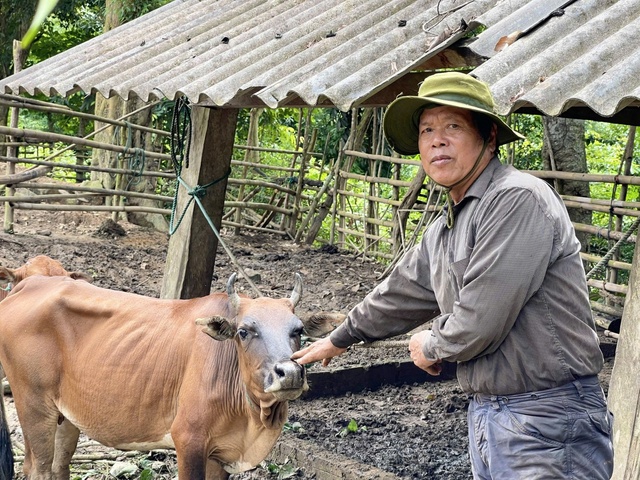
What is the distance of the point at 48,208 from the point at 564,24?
29.7 ft

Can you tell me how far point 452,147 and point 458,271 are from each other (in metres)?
0.41

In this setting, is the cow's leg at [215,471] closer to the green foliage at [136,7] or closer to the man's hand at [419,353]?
the man's hand at [419,353]

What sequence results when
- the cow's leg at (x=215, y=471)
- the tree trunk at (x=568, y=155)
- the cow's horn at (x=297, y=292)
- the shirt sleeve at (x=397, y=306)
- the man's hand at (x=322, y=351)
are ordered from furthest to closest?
the tree trunk at (x=568, y=155)
the cow's leg at (x=215, y=471)
the cow's horn at (x=297, y=292)
the man's hand at (x=322, y=351)
the shirt sleeve at (x=397, y=306)

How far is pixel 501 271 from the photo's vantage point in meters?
2.66

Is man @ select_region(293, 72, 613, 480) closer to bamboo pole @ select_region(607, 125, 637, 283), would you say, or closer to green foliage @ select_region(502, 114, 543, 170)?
bamboo pole @ select_region(607, 125, 637, 283)

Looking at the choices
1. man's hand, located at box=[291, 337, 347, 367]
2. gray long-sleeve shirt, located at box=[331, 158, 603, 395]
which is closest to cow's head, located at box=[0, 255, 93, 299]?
man's hand, located at box=[291, 337, 347, 367]

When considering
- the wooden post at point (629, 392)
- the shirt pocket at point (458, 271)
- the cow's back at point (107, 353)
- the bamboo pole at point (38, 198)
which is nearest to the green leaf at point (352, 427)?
the cow's back at point (107, 353)

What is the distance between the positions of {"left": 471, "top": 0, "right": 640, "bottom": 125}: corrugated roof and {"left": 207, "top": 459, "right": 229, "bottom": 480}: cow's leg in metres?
2.35

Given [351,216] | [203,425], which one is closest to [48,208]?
[351,216]

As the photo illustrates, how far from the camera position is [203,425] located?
432 cm

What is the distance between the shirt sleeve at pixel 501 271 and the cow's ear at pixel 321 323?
1.55 metres

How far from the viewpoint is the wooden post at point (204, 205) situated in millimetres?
5930

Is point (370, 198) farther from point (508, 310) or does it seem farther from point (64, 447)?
point (508, 310)

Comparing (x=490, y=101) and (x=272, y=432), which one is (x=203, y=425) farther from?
(x=490, y=101)
